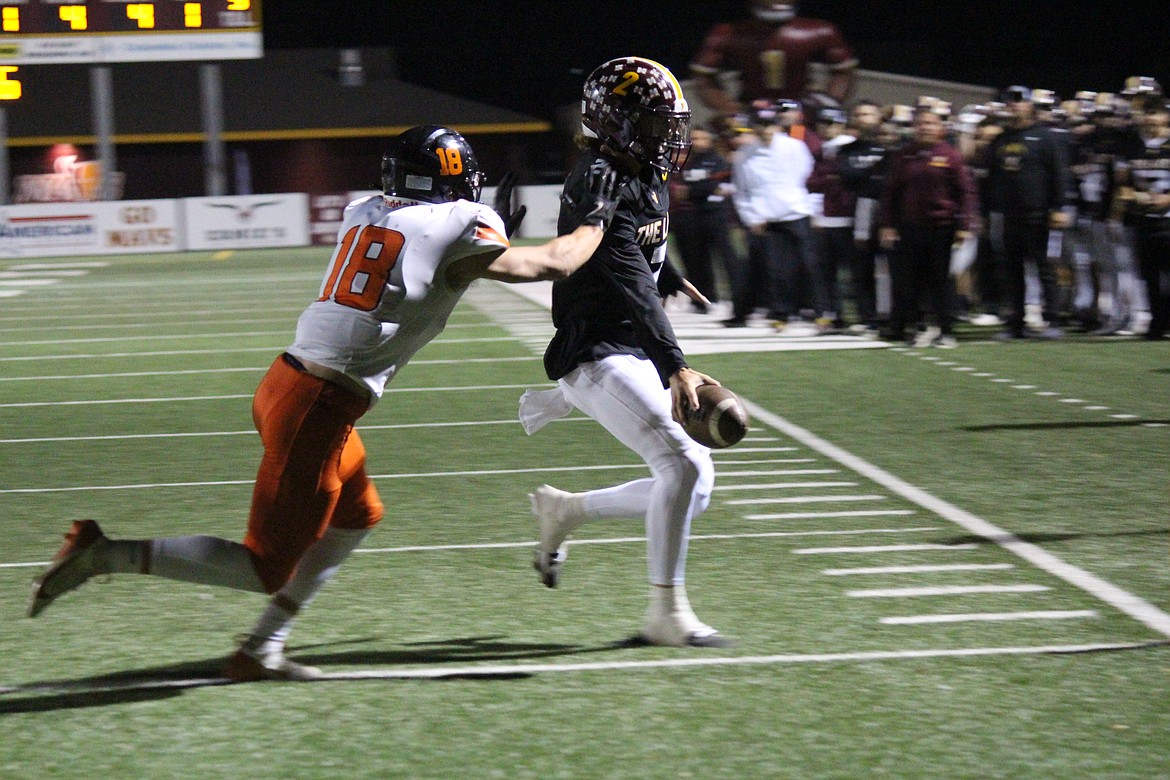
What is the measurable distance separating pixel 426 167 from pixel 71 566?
1403 millimetres

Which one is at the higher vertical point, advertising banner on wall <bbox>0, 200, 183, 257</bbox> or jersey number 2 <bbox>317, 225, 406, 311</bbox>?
jersey number 2 <bbox>317, 225, 406, 311</bbox>

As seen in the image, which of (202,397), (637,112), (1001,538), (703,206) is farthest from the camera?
(703,206)

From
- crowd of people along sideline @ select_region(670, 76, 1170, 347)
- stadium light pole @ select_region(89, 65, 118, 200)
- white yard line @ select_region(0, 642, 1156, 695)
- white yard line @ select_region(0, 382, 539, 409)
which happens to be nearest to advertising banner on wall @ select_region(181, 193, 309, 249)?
stadium light pole @ select_region(89, 65, 118, 200)

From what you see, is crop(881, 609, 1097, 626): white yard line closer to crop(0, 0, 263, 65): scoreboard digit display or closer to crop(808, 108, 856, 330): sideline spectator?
crop(808, 108, 856, 330): sideline spectator

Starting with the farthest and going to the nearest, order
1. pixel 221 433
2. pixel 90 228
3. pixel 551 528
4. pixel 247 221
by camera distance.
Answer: pixel 247 221
pixel 90 228
pixel 221 433
pixel 551 528

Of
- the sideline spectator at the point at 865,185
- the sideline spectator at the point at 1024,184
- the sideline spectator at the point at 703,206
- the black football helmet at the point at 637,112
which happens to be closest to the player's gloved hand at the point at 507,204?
the black football helmet at the point at 637,112

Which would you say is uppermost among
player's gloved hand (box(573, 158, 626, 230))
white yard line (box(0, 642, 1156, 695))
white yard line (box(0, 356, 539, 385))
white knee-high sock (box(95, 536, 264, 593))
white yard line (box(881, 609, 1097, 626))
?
player's gloved hand (box(573, 158, 626, 230))

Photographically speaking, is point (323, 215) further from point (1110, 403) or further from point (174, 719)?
point (174, 719)

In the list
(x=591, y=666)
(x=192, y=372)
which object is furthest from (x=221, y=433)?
(x=591, y=666)

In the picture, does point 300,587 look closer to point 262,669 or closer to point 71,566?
point 262,669

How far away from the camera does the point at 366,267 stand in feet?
13.8

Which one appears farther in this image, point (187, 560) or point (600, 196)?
point (600, 196)

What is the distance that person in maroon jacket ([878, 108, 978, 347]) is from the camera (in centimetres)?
1216

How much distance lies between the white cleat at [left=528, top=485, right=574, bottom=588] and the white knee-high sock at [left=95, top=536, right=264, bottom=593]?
1210 millimetres
